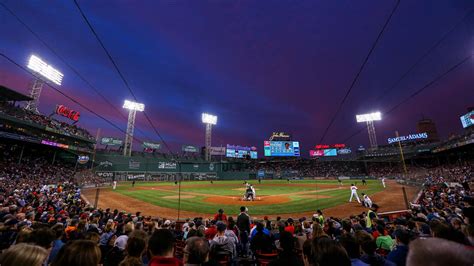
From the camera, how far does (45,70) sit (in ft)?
130

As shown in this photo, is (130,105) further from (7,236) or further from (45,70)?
(7,236)

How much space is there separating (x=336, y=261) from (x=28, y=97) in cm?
5799

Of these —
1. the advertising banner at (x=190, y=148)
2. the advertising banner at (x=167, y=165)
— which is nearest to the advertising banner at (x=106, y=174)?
the advertising banner at (x=167, y=165)

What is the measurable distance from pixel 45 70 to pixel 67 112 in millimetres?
12949

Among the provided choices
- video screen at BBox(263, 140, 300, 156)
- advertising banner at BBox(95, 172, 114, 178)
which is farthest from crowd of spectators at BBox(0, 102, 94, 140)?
video screen at BBox(263, 140, 300, 156)

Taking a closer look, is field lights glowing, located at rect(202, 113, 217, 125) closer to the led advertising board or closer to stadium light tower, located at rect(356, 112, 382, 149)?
the led advertising board

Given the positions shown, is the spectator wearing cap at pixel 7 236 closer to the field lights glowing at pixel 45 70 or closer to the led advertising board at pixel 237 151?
the field lights glowing at pixel 45 70

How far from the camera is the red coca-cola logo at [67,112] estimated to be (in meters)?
47.8

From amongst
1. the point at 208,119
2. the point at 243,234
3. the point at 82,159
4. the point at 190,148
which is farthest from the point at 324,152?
the point at 243,234

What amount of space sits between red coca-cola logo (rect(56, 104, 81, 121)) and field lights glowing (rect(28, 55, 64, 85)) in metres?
9.33

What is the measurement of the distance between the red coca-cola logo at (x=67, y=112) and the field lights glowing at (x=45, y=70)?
9.33 meters

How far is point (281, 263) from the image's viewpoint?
2754mm

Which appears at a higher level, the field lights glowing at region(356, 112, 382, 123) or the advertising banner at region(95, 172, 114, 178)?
the field lights glowing at region(356, 112, 382, 123)

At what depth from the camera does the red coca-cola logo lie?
1880 inches
